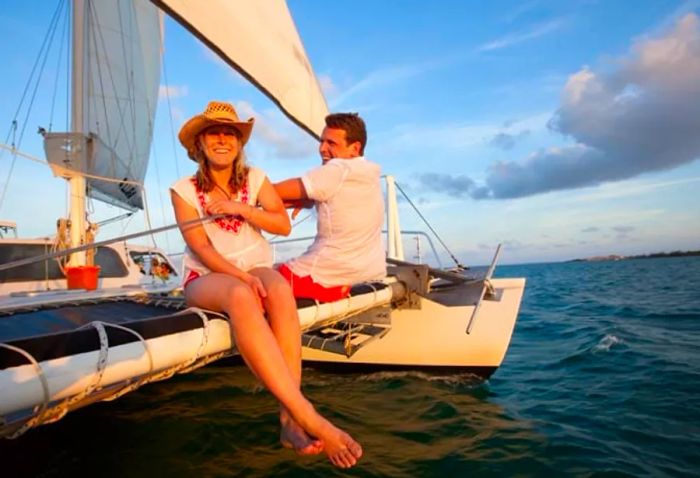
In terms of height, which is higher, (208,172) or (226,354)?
(208,172)

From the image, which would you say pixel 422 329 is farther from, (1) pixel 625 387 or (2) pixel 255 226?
(2) pixel 255 226

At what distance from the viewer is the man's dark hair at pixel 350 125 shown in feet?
9.49

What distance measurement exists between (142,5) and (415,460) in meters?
11.3

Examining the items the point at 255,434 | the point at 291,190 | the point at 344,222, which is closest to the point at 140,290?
the point at 255,434

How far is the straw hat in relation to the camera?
92.0 inches

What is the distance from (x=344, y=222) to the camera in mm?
2959

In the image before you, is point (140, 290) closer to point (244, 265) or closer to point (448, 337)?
point (244, 265)

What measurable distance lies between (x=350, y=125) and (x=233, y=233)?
107 centimetres

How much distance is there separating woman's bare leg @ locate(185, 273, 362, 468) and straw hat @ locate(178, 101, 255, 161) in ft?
2.94

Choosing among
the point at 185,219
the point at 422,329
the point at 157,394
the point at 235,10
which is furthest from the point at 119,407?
the point at 235,10

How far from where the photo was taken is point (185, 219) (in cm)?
242

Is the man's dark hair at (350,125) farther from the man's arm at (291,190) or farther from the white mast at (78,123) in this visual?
the white mast at (78,123)

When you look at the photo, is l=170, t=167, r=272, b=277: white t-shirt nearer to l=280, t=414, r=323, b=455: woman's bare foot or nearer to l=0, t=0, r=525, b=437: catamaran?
l=0, t=0, r=525, b=437: catamaran

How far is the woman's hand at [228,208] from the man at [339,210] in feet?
1.72
